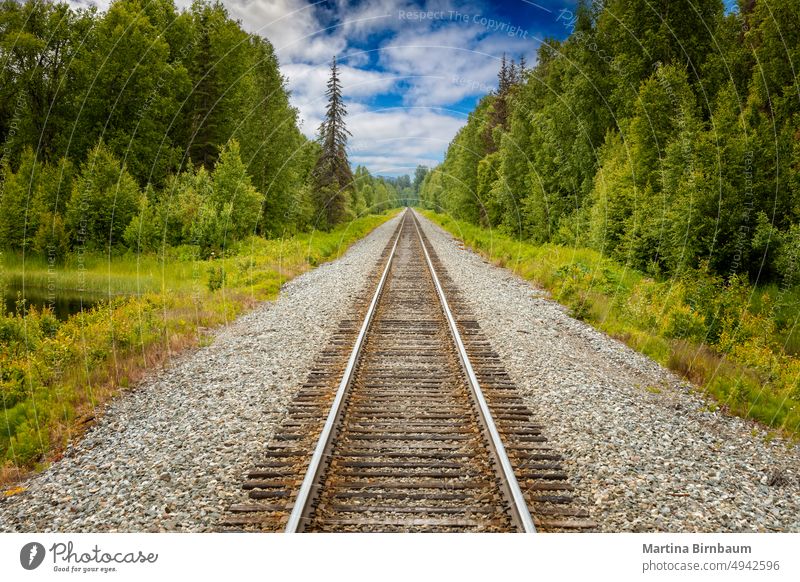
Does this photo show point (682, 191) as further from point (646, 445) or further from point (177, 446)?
point (177, 446)

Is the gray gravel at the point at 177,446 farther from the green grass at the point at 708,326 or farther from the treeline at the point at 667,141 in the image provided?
the treeline at the point at 667,141

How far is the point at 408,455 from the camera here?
5.31 meters

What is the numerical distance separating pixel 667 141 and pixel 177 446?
17672 mm

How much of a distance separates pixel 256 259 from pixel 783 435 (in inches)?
765

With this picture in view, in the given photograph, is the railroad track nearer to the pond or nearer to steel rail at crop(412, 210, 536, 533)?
steel rail at crop(412, 210, 536, 533)

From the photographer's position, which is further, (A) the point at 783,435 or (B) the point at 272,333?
(B) the point at 272,333

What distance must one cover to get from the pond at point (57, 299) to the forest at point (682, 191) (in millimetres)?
16151

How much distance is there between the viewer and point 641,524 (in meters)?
4.33

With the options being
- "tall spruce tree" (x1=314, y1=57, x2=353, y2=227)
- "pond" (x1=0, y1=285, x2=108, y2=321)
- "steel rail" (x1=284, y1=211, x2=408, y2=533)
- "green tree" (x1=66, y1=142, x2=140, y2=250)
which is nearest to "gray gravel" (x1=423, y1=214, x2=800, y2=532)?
"steel rail" (x1=284, y1=211, x2=408, y2=533)

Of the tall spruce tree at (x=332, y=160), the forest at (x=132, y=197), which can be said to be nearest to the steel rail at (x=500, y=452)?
the forest at (x=132, y=197)

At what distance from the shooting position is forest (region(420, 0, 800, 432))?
1075 centimetres

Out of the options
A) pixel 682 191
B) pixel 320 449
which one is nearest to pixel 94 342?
pixel 320 449
